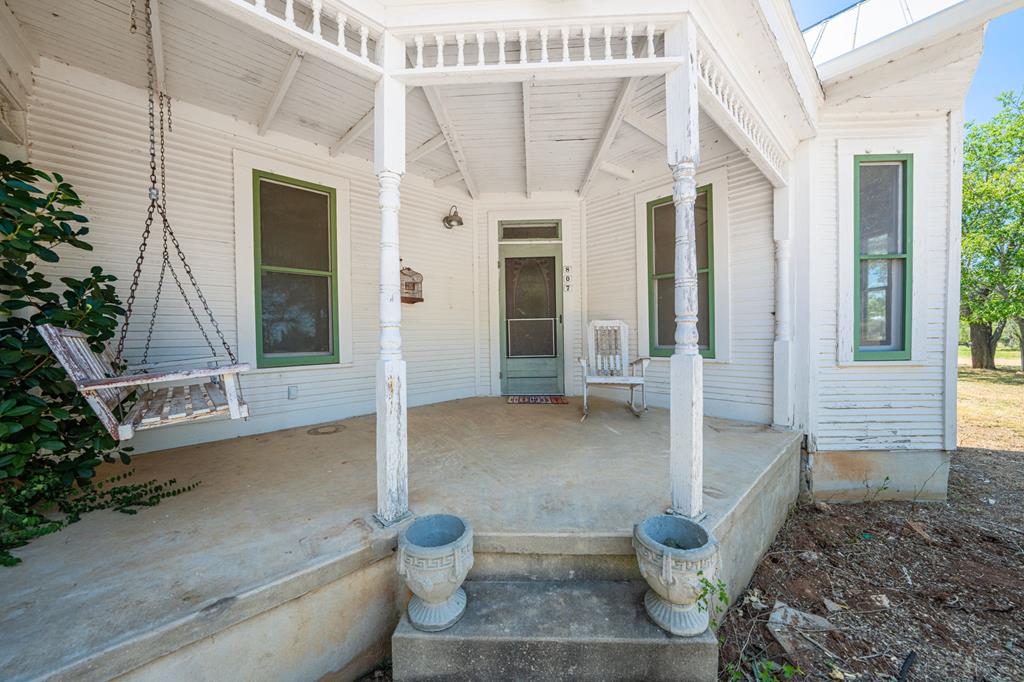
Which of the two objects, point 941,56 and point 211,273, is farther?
point 211,273

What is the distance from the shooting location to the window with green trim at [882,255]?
138 inches

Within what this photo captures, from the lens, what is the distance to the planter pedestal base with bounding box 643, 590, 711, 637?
1.47m

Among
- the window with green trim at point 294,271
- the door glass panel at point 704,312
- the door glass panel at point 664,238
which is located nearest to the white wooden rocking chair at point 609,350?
the door glass panel at point 704,312

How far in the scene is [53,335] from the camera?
5.42 feet

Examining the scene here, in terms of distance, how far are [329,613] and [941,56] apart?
5.24 meters

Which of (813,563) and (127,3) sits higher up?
(127,3)

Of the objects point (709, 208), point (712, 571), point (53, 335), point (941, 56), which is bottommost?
point (712, 571)

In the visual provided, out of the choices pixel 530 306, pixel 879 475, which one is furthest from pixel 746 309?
pixel 530 306

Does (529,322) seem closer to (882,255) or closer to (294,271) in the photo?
(294,271)

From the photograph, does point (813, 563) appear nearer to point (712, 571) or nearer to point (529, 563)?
point (712, 571)

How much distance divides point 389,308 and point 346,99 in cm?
230

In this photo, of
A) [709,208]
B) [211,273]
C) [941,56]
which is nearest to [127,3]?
[211,273]

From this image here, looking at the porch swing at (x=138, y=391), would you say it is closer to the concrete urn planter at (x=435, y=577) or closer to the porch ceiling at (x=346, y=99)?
the porch ceiling at (x=346, y=99)

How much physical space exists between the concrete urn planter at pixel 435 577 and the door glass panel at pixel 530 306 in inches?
144
